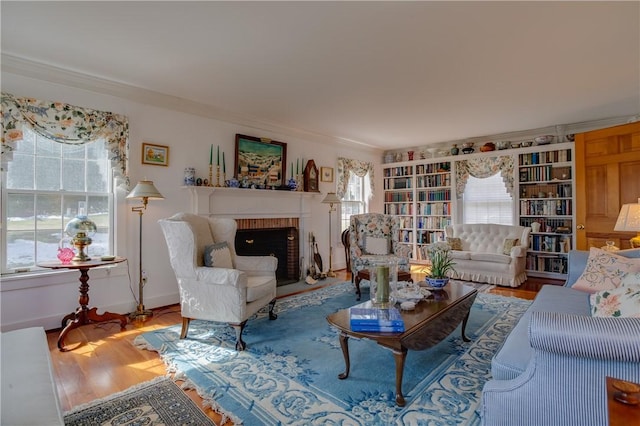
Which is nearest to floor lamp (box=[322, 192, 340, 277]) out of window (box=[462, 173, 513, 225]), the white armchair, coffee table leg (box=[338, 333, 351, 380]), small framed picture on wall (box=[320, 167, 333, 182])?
small framed picture on wall (box=[320, 167, 333, 182])

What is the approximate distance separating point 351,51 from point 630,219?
9.83 ft

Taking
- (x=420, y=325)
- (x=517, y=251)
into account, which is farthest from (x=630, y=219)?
(x=420, y=325)

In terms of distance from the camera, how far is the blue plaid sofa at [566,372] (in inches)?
41.7

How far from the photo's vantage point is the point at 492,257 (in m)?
4.73

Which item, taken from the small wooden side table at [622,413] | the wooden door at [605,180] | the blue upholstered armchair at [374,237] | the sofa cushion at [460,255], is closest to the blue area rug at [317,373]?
the small wooden side table at [622,413]

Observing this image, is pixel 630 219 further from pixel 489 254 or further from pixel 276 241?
pixel 276 241

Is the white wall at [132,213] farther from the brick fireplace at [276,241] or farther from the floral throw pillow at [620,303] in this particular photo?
the floral throw pillow at [620,303]

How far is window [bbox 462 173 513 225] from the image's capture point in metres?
5.63

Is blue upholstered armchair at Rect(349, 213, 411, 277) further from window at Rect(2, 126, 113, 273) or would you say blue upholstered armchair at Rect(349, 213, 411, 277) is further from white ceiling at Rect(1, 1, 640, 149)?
window at Rect(2, 126, 113, 273)

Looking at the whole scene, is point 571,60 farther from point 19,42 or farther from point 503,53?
point 19,42

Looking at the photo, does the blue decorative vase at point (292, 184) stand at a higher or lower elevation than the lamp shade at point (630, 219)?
higher

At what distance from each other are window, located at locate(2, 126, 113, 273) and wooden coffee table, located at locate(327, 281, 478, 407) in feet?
9.10

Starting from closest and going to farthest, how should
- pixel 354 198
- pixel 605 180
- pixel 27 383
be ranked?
1. pixel 27 383
2. pixel 605 180
3. pixel 354 198

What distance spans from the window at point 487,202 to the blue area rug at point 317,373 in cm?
293
